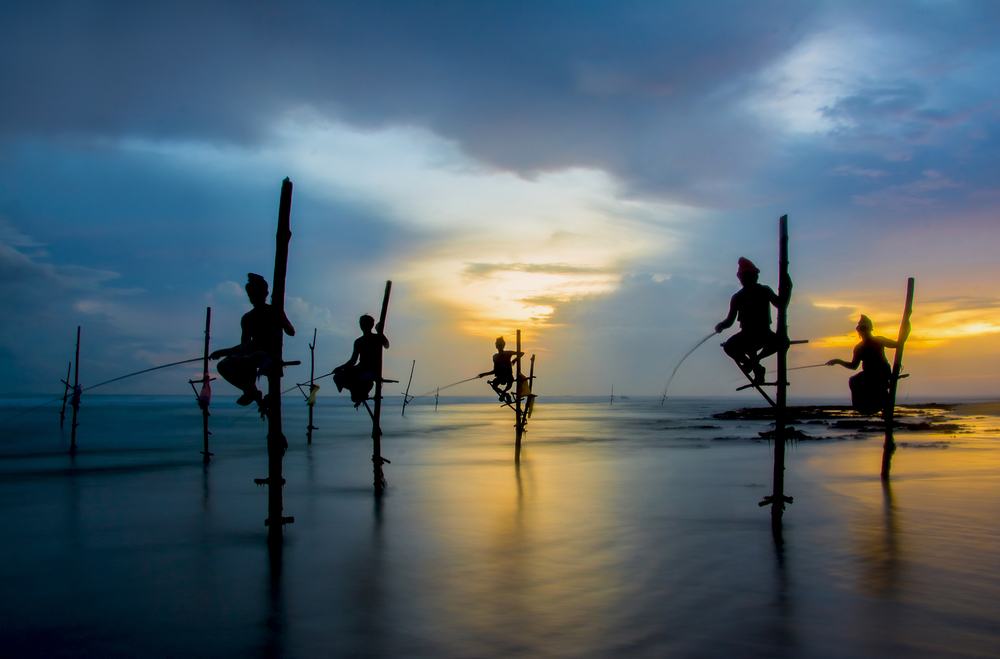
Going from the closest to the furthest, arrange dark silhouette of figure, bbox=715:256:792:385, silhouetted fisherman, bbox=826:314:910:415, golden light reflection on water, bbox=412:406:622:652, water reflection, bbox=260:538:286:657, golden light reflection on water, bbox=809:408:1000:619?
water reflection, bbox=260:538:286:657
golden light reflection on water, bbox=412:406:622:652
golden light reflection on water, bbox=809:408:1000:619
dark silhouette of figure, bbox=715:256:792:385
silhouetted fisherman, bbox=826:314:910:415

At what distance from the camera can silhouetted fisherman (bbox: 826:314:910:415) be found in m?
12.7

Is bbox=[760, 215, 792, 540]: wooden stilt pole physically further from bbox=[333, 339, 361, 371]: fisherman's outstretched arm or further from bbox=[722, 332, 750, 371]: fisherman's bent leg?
bbox=[333, 339, 361, 371]: fisherman's outstretched arm

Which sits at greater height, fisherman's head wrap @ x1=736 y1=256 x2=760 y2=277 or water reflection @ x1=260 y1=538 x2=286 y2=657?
fisherman's head wrap @ x1=736 y1=256 x2=760 y2=277

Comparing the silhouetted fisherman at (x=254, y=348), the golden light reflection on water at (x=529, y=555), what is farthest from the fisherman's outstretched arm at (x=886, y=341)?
the silhouetted fisherman at (x=254, y=348)

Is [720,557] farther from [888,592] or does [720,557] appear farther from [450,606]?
[450,606]

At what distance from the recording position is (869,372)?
12.8 m

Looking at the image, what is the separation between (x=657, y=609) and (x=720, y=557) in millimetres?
2983

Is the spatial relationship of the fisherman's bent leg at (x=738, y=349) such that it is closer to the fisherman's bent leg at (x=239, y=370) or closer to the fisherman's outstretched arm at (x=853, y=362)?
the fisherman's outstretched arm at (x=853, y=362)

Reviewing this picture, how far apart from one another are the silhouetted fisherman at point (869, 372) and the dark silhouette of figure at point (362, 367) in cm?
935

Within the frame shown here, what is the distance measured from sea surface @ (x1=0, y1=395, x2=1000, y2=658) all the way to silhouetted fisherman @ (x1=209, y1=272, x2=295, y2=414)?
292 centimetres

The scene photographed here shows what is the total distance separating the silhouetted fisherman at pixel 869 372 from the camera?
12734 millimetres

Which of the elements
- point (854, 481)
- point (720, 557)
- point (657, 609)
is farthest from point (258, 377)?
point (854, 481)

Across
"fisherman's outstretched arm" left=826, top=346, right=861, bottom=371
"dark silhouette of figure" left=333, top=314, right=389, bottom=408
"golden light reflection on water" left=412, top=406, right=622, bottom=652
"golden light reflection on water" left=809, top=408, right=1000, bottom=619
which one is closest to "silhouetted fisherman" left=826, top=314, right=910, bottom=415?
"fisherman's outstretched arm" left=826, top=346, right=861, bottom=371

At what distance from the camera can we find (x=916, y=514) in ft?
47.5
